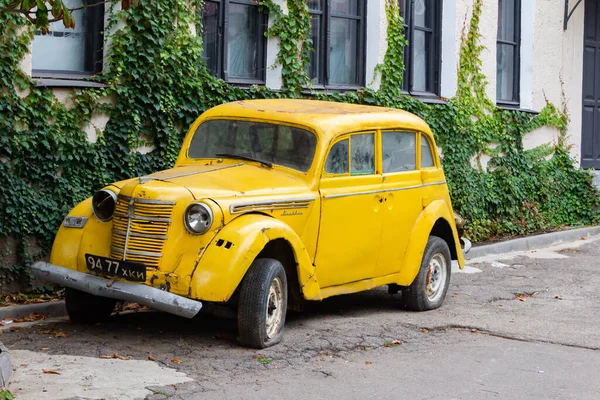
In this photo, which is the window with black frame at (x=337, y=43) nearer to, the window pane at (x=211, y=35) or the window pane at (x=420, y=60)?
the window pane at (x=420, y=60)

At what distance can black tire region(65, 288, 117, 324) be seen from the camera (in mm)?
8531

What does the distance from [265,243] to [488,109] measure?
965cm

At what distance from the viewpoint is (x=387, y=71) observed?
48.4ft

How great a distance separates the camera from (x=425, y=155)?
414 inches

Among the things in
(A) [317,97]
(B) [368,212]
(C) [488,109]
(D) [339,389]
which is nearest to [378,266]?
(B) [368,212]

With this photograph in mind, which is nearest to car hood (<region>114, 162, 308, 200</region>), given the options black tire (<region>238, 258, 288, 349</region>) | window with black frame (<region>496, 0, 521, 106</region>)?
black tire (<region>238, 258, 288, 349</region>)

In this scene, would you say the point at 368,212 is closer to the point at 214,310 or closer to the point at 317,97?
the point at 214,310

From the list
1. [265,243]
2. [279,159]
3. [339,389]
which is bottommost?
[339,389]

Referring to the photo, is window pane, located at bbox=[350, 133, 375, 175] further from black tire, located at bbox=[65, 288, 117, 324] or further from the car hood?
black tire, located at bbox=[65, 288, 117, 324]

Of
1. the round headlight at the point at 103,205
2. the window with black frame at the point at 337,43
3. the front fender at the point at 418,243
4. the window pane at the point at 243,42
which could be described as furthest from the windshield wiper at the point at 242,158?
the window with black frame at the point at 337,43

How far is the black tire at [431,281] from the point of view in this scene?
998 centimetres

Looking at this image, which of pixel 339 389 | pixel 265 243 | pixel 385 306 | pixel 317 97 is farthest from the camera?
pixel 317 97

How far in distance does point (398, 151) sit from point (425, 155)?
1.88 ft

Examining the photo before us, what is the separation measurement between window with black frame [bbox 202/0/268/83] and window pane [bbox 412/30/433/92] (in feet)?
11.6
